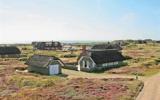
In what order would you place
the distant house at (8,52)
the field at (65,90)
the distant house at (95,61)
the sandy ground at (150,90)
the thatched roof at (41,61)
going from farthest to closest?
the distant house at (8,52), the distant house at (95,61), the thatched roof at (41,61), the field at (65,90), the sandy ground at (150,90)

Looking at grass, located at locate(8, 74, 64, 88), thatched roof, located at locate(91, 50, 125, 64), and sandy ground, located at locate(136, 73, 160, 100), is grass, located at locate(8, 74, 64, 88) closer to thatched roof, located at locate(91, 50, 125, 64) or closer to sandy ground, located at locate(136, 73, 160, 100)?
sandy ground, located at locate(136, 73, 160, 100)

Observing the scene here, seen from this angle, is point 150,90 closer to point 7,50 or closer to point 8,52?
point 8,52

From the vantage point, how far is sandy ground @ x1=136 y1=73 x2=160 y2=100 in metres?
33.1

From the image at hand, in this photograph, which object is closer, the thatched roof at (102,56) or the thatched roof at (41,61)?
the thatched roof at (41,61)

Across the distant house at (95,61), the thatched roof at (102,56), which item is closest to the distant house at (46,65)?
the distant house at (95,61)

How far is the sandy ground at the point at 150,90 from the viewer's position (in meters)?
33.1

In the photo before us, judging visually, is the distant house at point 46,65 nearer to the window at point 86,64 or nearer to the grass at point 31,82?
the window at point 86,64

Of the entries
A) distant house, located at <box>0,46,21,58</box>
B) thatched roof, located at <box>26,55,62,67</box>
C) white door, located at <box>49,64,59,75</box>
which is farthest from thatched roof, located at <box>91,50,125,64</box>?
distant house, located at <box>0,46,21,58</box>

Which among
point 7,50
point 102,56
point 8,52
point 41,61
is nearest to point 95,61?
point 102,56

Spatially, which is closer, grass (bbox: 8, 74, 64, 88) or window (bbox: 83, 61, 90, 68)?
grass (bbox: 8, 74, 64, 88)

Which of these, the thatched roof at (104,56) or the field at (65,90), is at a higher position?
the thatched roof at (104,56)

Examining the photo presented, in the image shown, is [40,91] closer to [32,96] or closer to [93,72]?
[32,96]

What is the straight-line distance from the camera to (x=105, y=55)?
216 feet

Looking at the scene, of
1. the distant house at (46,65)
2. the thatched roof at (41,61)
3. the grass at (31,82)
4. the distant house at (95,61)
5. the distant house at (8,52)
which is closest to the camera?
the grass at (31,82)
